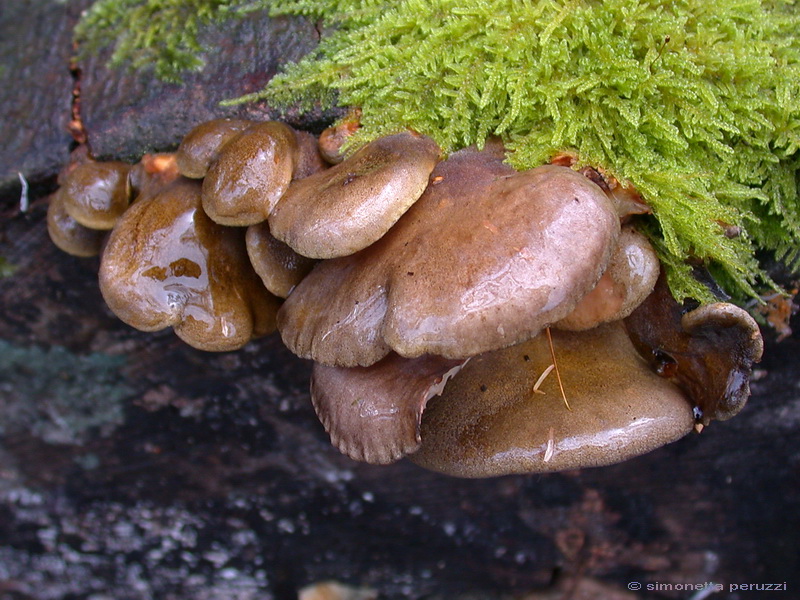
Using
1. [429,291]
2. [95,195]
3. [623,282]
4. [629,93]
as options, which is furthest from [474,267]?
[95,195]

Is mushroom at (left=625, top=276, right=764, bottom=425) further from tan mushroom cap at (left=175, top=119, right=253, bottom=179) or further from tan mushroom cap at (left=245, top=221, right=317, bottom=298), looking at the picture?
tan mushroom cap at (left=175, top=119, right=253, bottom=179)

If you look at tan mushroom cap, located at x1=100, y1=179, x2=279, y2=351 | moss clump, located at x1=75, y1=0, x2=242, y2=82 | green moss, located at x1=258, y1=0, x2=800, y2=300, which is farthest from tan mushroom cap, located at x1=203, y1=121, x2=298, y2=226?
moss clump, located at x1=75, y1=0, x2=242, y2=82

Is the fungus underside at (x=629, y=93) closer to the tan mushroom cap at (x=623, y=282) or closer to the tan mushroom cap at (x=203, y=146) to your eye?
the tan mushroom cap at (x=623, y=282)

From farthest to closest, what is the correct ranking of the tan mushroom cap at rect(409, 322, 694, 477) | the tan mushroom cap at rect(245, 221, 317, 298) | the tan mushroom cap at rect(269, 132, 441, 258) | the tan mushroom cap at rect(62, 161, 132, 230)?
the tan mushroom cap at rect(62, 161, 132, 230), the tan mushroom cap at rect(245, 221, 317, 298), the tan mushroom cap at rect(409, 322, 694, 477), the tan mushroom cap at rect(269, 132, 441, 258)

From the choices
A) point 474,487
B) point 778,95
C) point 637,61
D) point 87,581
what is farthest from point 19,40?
point 87,581

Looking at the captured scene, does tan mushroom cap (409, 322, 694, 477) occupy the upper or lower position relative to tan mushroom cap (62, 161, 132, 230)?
lower

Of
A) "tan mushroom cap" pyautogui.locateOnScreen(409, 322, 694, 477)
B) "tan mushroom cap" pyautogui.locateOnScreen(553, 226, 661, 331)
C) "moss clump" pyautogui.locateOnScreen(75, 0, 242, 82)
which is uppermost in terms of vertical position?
"moss clump" pyautogui.locateOnScreen(75, 0, 242, 82)
